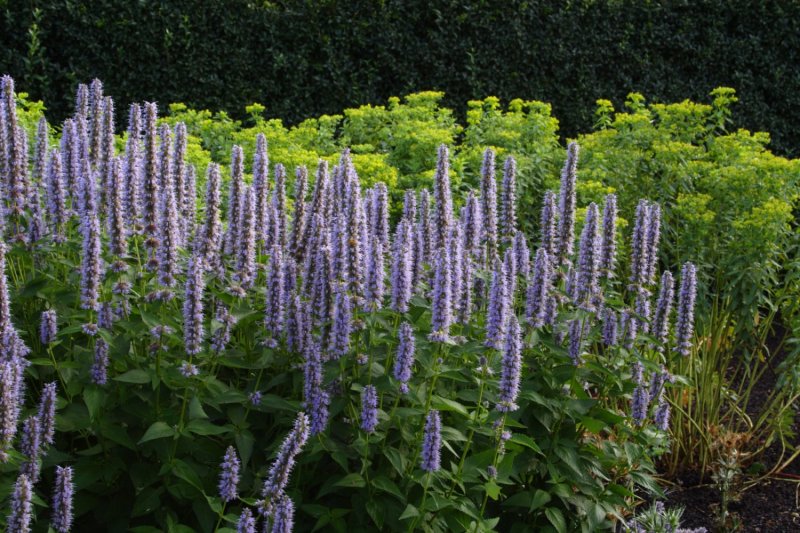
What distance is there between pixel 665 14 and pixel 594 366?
899 cm

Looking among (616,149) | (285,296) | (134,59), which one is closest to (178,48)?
(134,59)

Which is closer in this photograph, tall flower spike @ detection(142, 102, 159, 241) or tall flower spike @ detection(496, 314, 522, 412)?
tall flower spike @ detection(496, 314, 522, 412)

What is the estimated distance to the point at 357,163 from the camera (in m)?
7.83

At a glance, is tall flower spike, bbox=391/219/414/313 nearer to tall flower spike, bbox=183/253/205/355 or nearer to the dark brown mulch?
tall flower spike, bbox=183/253/205/355

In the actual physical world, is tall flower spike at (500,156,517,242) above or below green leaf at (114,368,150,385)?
above

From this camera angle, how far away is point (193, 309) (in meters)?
3.68

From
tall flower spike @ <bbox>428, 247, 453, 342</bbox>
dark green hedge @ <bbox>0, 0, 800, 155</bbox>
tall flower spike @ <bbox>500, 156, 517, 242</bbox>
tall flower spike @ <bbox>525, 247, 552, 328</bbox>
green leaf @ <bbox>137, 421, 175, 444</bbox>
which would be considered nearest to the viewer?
green leaf @ <bbox>137, 421, 175, 444</bbox>

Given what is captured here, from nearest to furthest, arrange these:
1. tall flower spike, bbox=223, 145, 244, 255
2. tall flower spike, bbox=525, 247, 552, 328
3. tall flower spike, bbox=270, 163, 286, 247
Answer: tall flower spike, bbox=223, 145, 244, 255
tall flower spike, bbox=525, 247, 552, 328
tall flower spike, bbox=270, 163, 286, 247

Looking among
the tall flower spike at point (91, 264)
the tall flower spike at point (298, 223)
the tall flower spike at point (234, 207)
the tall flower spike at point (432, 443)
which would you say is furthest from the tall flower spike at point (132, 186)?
the tall flower spike at point (432, 443)

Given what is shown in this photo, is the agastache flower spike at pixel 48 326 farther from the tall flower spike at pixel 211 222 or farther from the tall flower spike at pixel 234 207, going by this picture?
the tall flower spike at pixel 234 207

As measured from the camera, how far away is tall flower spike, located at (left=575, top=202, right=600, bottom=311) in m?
4.50

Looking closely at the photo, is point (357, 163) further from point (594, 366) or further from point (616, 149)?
point (594, 366)

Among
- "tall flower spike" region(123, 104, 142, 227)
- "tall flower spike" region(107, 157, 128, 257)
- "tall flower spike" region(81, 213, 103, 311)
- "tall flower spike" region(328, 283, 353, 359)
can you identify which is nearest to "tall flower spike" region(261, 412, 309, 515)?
"tall flower spike" region(328, 283, 353, 359)

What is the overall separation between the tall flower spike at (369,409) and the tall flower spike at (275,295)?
0.49 meters
